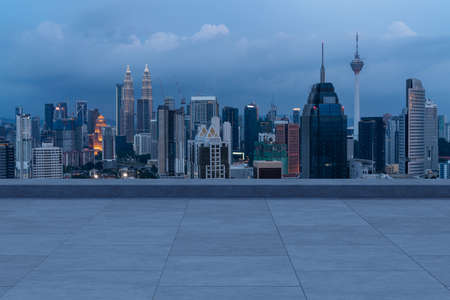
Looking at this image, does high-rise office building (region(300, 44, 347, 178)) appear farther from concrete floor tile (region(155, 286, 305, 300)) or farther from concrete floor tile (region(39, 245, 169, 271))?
concrete floor tile (region(155, 286, 305, 300))

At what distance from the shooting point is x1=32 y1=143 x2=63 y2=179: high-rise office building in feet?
323

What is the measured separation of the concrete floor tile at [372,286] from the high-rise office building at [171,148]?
128 meters

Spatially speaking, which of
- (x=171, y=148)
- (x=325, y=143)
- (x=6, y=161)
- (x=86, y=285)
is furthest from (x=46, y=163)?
(x=86, y=285)

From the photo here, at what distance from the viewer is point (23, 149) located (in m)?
120

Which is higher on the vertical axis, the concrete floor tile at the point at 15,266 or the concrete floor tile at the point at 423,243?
the concrete floor tile at the point at 423,243

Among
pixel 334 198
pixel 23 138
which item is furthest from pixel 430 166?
pixel 334 198

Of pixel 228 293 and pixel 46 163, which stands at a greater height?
pixel 228 293

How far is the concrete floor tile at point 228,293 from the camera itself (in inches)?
235

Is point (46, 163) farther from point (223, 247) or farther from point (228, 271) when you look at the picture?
point (228, 271)

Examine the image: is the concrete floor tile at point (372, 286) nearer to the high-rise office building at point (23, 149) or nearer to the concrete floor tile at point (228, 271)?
the concrete floor tile at point (228, 271)

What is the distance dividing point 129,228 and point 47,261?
2.35m

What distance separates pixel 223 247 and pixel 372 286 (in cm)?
256

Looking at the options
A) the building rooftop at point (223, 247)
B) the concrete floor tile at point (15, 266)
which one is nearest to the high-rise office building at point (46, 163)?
the building rooftop at point (223, 247)

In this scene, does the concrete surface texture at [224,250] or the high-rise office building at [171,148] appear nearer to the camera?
the concrete surface texture at [224,250]
